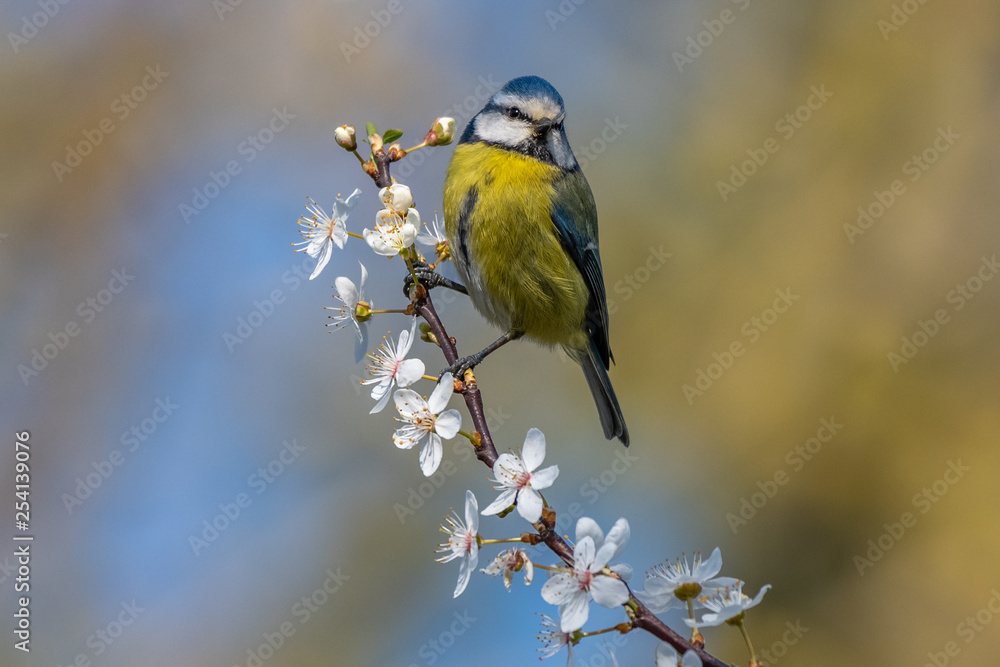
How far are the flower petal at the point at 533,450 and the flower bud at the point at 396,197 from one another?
78cm

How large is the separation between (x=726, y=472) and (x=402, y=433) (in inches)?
218

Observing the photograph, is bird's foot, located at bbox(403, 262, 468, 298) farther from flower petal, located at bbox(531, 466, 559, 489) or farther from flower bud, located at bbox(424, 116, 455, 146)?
flower petal, located at bbox(531, 466, 559, 489)

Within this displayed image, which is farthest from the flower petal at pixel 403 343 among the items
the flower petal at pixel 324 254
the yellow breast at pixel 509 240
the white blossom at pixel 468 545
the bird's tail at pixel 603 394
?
the bird's tail at pixel 603 394

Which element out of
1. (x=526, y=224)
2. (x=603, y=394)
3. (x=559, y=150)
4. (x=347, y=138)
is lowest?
(x=603, y=394)

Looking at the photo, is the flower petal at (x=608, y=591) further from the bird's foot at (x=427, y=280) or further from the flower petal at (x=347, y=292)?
the bird's foot at (x=427, y=280)

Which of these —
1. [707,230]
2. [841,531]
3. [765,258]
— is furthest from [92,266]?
[841,531]

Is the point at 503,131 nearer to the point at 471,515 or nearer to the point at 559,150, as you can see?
the point at 559,150

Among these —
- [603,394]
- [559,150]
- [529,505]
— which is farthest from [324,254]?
[603,394]

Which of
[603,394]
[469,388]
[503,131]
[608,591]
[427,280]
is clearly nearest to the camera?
[608,591]

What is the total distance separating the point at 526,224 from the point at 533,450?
185 cm

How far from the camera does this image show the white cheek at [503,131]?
3.72 m

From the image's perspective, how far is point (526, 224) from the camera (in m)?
3.53

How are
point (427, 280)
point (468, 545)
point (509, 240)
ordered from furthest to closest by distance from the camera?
point (509, 240) → point (427, 280) → point (468, 545)

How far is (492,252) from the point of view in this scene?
11.4 ft
